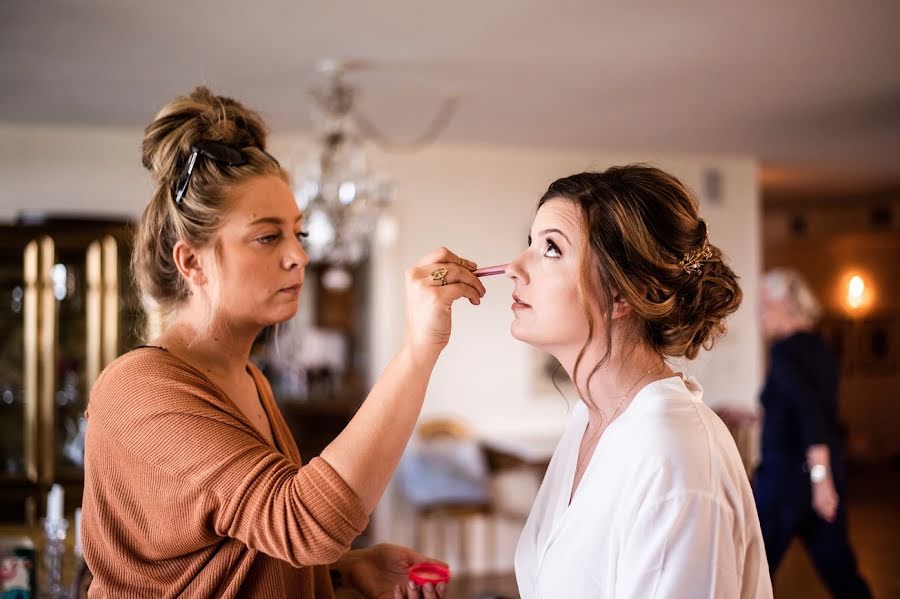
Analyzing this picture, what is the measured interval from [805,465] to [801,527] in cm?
25

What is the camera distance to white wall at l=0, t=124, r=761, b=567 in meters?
4.72

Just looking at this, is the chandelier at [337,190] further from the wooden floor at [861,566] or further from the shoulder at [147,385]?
the shoulder at [147,385]

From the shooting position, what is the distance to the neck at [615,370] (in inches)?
52.7

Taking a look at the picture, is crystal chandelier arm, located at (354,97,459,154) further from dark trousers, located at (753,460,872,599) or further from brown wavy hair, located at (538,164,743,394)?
brown wavy hair, located at (538,164,743,394)

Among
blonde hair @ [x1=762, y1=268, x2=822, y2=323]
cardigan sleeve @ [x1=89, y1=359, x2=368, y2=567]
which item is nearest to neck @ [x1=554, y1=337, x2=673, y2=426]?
cardigan sleeve @ [x1=89, y1=359, x2=368, y2=567]

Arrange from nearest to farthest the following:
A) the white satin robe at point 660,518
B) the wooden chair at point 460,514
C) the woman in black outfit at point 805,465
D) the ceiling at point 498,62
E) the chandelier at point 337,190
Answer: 1. the white satin robe at point 660,518
2. the ceiling at point 498,62
3. the woman in black outfit at point 805,465
4. the chandelier at point 337,190
5. the wooden chair at point 460,514

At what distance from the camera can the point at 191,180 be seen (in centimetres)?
134

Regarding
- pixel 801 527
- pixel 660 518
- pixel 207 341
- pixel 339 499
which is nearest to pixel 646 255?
pixel 660 518

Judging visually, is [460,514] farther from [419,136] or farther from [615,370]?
[615,370]

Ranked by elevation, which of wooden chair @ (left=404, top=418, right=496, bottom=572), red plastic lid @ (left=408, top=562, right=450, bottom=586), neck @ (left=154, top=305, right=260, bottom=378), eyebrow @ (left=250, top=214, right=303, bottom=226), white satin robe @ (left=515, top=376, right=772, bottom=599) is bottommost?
wooden chair @ (left=404, top=418, right=496, bottom=572)

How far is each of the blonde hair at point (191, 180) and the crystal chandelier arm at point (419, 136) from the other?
2787mm

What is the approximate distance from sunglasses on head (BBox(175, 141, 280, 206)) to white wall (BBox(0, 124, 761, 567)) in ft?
11.9

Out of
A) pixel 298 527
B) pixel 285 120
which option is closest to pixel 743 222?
pixel 285 120

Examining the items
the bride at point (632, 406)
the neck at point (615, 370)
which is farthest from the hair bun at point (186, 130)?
the neck at point (615, 370)
